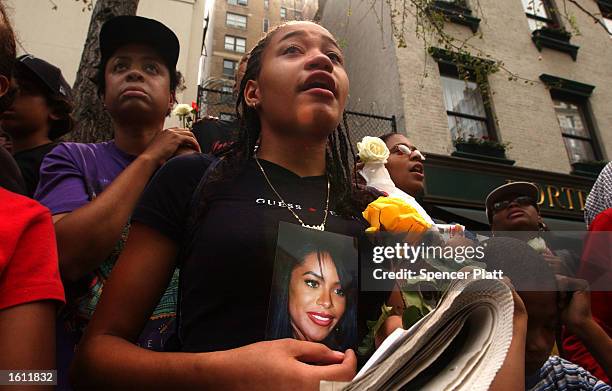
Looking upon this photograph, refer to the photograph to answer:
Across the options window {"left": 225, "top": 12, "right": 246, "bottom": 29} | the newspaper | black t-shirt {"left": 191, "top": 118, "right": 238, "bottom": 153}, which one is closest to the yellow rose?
the newspaper

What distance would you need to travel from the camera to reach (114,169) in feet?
6.13

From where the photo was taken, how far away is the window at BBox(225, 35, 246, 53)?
114 feet

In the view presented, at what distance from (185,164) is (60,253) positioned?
1.67 ft

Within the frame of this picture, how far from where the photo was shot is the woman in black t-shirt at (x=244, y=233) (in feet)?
2.86

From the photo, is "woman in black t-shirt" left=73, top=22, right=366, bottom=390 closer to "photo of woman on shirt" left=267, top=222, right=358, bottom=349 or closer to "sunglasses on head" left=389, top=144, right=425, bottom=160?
"photo of woman on shirt" left=267, top=222, right=358, bottom=349

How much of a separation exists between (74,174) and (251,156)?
0.76 m

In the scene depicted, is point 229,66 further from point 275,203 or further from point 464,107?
point 275,203

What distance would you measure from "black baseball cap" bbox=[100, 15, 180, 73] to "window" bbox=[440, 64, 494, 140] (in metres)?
8.40

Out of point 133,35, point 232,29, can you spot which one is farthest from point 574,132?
point 232,29

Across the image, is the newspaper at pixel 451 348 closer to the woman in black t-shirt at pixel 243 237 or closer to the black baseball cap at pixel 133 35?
the woman in black t-shirt at pixel 243 237

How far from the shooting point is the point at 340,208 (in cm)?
139

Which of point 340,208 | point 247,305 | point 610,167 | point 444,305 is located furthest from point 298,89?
point 610,167

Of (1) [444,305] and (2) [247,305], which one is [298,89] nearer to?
(2) [247,305]

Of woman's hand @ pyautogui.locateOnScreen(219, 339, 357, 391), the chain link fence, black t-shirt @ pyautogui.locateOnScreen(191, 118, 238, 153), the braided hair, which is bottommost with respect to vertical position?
woman's hand @ pyautogui.locateOnScreen(219, 339, 357, 391)
